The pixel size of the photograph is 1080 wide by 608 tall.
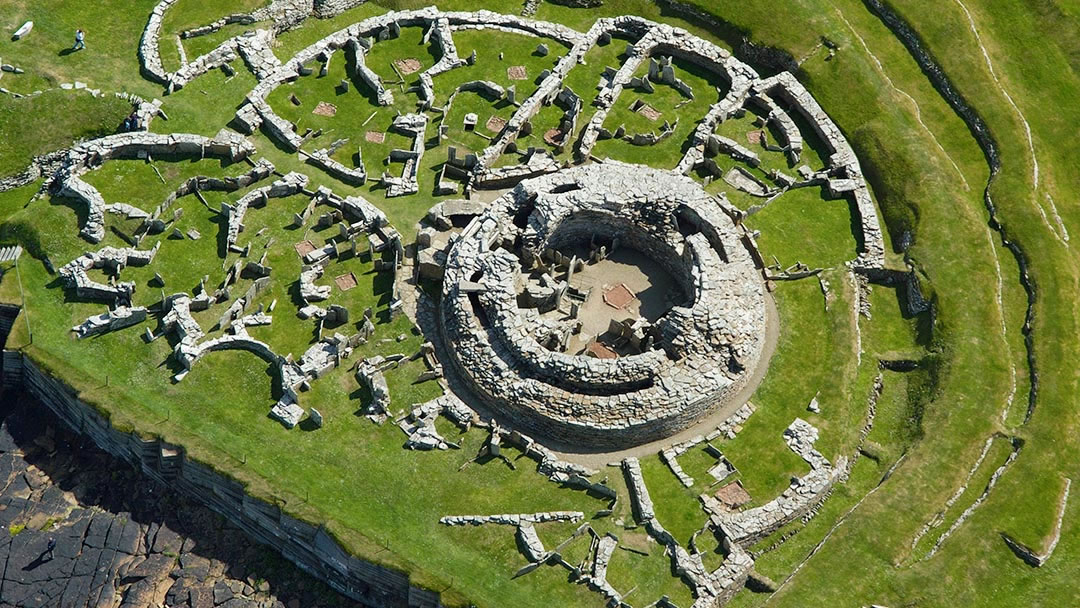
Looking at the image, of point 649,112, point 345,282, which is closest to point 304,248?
point 345,282

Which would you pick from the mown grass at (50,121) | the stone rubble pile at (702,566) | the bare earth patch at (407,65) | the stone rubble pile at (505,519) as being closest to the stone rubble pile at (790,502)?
the stone rubble pile at (702,566)

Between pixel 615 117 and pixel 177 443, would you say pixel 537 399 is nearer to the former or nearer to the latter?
pixel 177 443

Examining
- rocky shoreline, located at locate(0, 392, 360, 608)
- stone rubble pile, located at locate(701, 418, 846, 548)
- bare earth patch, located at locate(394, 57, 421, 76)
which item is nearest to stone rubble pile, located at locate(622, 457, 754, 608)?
stone rubble pile, located at locate(701, 418, 846, 548)

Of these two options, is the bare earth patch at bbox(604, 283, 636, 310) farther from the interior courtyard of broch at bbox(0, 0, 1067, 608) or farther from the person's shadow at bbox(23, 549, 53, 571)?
the person's shadow at bbox(23, 549, 53, 571)

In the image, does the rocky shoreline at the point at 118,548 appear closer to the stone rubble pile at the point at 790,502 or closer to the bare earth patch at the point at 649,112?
the stone rubble pile at the point at 790,502

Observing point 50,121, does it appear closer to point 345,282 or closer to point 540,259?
point 345,282
